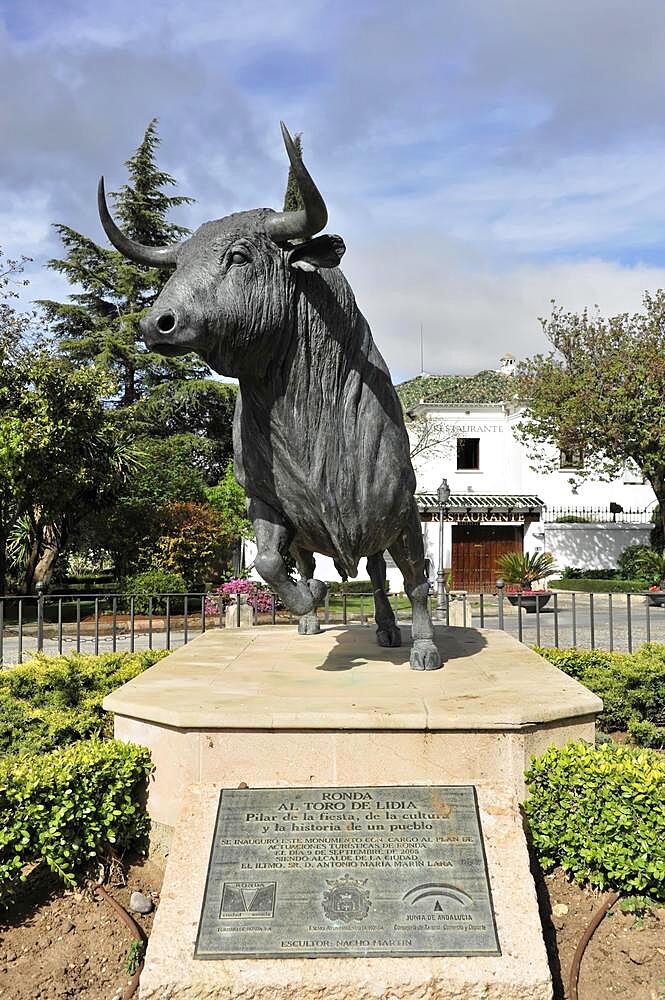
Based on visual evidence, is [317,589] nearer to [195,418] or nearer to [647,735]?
[647,735]

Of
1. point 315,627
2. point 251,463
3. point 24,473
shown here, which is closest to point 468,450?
point 24,473

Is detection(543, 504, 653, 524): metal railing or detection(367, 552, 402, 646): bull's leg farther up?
detection(543, 504, 653, 524): metal railing

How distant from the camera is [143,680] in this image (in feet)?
14.0

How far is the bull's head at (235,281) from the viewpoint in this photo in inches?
127

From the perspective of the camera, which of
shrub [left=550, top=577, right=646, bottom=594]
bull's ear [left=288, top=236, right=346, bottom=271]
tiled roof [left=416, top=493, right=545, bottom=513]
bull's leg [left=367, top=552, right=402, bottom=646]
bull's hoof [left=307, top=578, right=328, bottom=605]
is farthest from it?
tiled roof [left=416, top=493, right=545, bottom=513]

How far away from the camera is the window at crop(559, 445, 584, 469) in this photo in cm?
2364

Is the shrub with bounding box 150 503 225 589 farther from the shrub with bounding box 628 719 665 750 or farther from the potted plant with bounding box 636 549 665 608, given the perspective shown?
the shrub with bounding box 628 719 665 750

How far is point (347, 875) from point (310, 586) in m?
1.97

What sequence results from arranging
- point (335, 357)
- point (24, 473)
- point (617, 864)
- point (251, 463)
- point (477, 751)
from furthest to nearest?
point (24, 473)
point (251, 463)
point (335, 357)
point (477, 751)
point (617, 864)

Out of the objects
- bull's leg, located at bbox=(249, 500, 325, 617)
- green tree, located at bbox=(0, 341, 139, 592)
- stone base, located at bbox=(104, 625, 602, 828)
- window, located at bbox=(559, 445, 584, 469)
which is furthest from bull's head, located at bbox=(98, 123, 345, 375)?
window, located at bbox=(559, 445, 584, 469)

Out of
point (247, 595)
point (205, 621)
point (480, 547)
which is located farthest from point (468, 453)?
point (205, 621)

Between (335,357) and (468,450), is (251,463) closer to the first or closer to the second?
(335,357)

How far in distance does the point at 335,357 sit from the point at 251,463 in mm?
734

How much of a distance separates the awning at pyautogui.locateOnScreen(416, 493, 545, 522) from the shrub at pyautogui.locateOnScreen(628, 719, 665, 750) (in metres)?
22.3
